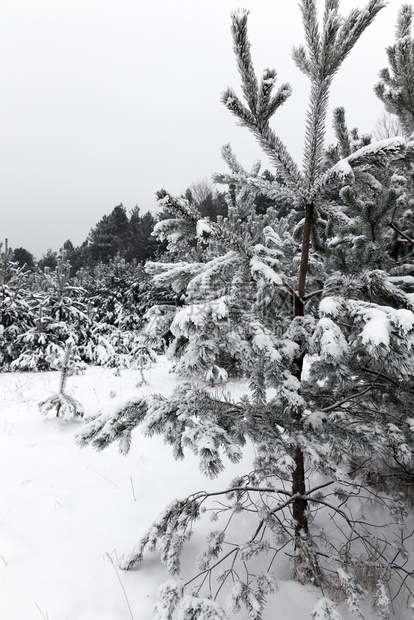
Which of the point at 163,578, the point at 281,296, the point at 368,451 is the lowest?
the point at 163,578

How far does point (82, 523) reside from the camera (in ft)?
8.58

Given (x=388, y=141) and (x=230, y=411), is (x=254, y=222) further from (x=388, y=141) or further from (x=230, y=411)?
(x=230, y=411)

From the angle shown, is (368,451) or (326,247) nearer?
(368,451)

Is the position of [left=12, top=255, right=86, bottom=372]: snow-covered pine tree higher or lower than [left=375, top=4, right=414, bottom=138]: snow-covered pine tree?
lower

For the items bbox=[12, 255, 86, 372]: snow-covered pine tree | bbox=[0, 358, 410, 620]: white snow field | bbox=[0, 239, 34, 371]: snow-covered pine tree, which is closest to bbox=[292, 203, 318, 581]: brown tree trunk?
bbox=[0, 358, 410, 620]: white snow field

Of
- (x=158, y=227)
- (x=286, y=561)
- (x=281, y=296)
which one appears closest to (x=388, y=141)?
(x=281, y=296)

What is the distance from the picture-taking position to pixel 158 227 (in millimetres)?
1708

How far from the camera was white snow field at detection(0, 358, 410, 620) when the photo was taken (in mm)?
1938

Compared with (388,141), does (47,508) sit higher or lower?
lower

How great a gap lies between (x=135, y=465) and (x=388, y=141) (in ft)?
12.3

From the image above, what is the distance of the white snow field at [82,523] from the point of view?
1.94m

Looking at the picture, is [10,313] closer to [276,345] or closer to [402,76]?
[276,345]

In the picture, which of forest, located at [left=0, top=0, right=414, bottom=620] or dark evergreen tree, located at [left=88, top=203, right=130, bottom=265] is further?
dark evergreen tree, located at [left=88, top=203, right=130, bottom=265]

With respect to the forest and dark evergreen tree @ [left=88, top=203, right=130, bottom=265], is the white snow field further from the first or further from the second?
dark evergreen tree @ [left=88, top=203, right=130, bottom=265]
